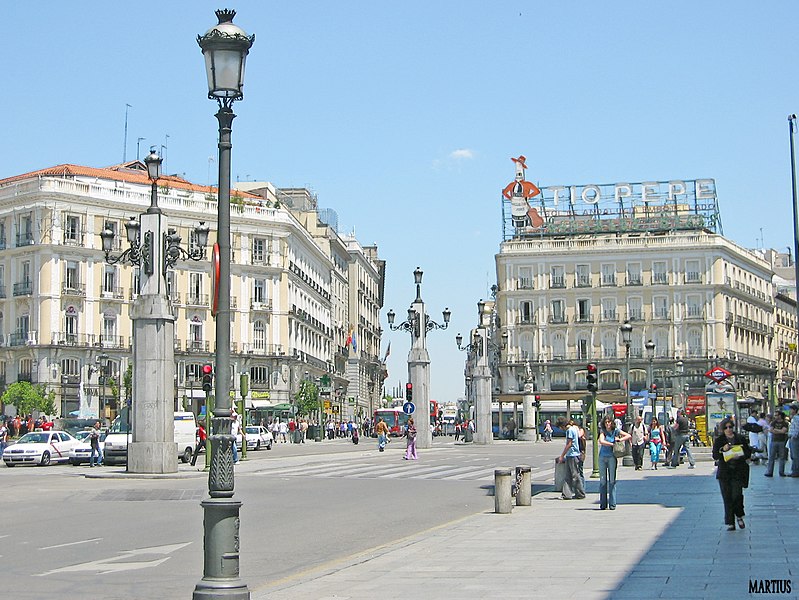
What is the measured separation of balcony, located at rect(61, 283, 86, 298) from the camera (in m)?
77.4

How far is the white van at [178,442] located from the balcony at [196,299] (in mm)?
41983

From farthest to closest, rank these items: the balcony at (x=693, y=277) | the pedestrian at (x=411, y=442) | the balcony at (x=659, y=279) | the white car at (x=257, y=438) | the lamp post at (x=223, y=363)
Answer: the balcony at (x=659, y=279)
the balcony at (x=693, y=277)
the white car at (x=257, y=438)
the pedestrian at (x=411, y=442)
the lamp post at (x=223, y=363)

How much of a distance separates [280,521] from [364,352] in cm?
11033

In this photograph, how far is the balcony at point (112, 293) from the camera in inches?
3137

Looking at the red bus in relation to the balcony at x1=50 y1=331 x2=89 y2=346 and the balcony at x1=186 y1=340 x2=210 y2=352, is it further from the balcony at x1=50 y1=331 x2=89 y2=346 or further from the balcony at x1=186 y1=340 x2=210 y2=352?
the balcony at x1=50 y1=331 x2=89 y2=346

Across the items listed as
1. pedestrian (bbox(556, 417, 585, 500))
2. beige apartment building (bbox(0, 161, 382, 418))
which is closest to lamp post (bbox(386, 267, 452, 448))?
beige apartment building (bbox(0, 161, 382, 418))

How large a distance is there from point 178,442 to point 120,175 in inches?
2009

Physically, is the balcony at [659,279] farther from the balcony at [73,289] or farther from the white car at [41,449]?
the white car at [41,449]

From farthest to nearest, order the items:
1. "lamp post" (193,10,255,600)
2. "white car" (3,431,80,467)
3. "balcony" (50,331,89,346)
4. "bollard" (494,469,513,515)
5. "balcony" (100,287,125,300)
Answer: "balcony" (100,287,125,300), "balcony" (50,331,89,346), "white car" (3,431,80,467), "bollard" (494,469,513,515), "lamp post" (193,10,255,600)

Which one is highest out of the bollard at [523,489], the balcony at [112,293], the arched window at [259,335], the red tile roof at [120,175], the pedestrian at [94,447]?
the red tile roof at [120,175]

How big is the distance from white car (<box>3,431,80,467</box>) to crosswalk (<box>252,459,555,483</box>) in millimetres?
9156

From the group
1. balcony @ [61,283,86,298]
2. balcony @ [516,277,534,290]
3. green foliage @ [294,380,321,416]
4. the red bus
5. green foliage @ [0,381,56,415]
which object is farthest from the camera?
balcony @ [516,277,534,290]

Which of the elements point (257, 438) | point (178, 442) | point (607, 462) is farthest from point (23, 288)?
point (607, 462)

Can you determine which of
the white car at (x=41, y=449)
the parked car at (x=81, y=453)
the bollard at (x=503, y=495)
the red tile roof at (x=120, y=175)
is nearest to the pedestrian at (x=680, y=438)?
the bollard at (x=503, y=495)
